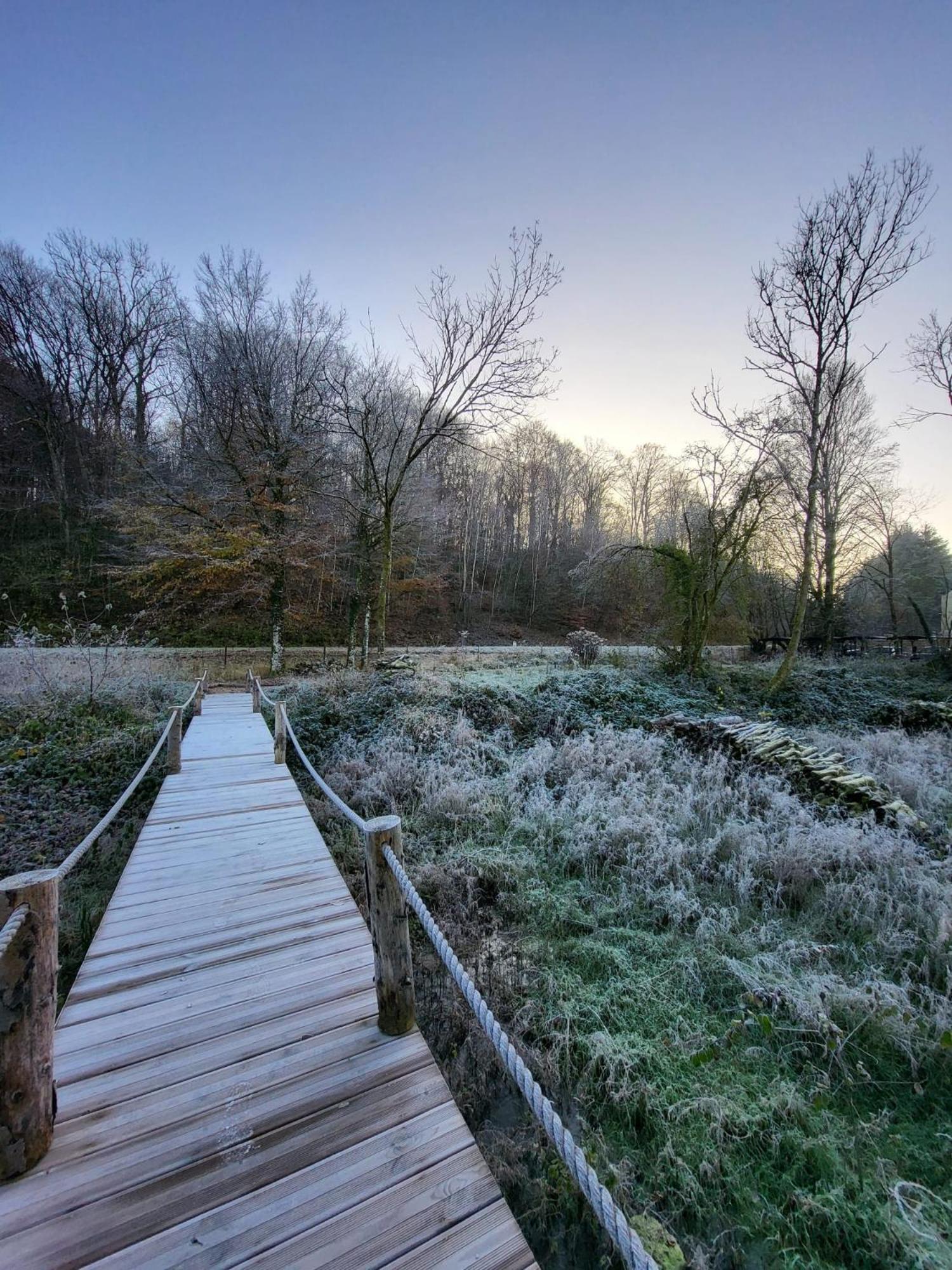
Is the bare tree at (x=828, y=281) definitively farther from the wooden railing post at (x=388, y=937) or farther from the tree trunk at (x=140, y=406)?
the tree trunk at (x=140, y=406)

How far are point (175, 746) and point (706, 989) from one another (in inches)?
236

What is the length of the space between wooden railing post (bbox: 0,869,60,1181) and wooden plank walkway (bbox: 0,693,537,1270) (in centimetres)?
11

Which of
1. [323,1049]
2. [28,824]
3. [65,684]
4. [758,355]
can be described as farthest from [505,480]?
[323,1049]

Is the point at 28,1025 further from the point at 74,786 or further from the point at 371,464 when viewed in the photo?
the point at 371,464

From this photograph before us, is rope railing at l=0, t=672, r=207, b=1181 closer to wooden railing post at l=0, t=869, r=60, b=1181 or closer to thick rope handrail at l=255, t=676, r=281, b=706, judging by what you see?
wooden railing post at l=0, t=869, r=60, b=1181

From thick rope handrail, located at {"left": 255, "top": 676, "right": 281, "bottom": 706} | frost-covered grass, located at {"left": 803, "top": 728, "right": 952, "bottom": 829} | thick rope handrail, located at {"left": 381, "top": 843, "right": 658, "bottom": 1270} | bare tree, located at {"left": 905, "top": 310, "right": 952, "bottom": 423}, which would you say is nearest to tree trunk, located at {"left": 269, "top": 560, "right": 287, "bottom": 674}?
thick rope handrail, located at {"left": 255, "top": 676, "right": 281, "bottom": 706}

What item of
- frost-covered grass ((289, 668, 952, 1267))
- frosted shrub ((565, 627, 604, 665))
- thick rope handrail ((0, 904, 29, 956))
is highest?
frosted shrub ((565, 627, 604, 665))

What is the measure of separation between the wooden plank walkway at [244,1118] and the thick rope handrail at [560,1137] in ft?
1.45

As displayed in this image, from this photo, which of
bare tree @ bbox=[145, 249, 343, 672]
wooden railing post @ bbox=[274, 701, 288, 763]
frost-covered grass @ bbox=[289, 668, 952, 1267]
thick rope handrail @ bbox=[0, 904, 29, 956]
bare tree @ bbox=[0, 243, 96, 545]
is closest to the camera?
thick rope handrail @ bbox=[0, 904, 29, 956]

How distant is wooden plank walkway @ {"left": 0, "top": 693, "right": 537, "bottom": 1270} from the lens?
1389mm

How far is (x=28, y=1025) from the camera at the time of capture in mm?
1573

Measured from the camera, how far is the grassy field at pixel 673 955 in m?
1.80

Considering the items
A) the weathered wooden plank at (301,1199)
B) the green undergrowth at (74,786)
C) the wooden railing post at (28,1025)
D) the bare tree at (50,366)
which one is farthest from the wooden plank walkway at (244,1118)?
the bare tree at (50,366)

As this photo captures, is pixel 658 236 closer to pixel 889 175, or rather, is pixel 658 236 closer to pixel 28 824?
pixel 889 175
